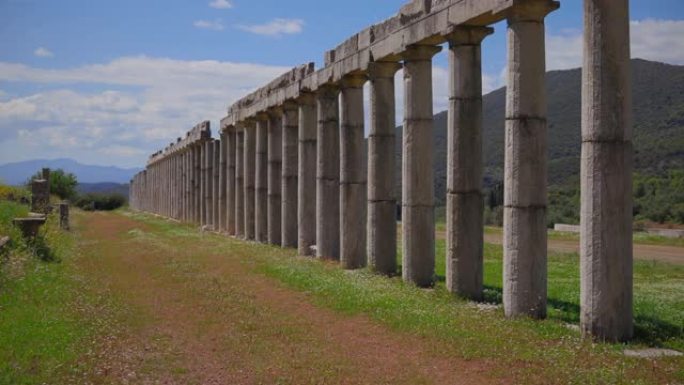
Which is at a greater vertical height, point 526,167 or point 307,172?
point 307,172

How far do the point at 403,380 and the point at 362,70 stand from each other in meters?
12.4

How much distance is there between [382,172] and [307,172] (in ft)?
23.2

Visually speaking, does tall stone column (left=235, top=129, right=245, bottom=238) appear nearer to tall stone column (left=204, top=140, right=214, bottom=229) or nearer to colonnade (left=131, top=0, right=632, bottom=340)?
colonnade (left=131, top=0, right=632, bottom=340)

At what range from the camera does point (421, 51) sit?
18.1 metres

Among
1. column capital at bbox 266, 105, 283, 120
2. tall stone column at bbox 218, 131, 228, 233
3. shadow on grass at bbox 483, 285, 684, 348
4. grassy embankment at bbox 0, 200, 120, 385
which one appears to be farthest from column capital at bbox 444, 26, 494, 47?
tall stone column at bbox 218, 131, 228, 233

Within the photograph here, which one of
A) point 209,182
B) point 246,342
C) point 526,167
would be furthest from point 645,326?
point 209,182

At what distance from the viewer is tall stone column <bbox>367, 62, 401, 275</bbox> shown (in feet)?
66.5

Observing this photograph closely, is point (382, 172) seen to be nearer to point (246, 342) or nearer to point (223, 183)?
point (246, 342)

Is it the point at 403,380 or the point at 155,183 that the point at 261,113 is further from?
the point at 155,183

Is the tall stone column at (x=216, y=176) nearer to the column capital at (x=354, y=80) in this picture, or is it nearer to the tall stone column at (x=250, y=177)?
the tall stone column at (x=250, y=177)

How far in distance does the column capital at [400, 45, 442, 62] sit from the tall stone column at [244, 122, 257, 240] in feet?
60.0

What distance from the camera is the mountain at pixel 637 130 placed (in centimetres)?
6105

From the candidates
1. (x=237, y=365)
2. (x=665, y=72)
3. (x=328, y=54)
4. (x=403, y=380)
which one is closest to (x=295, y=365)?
(x=237, y=365)

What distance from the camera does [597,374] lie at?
10086 millimetres
